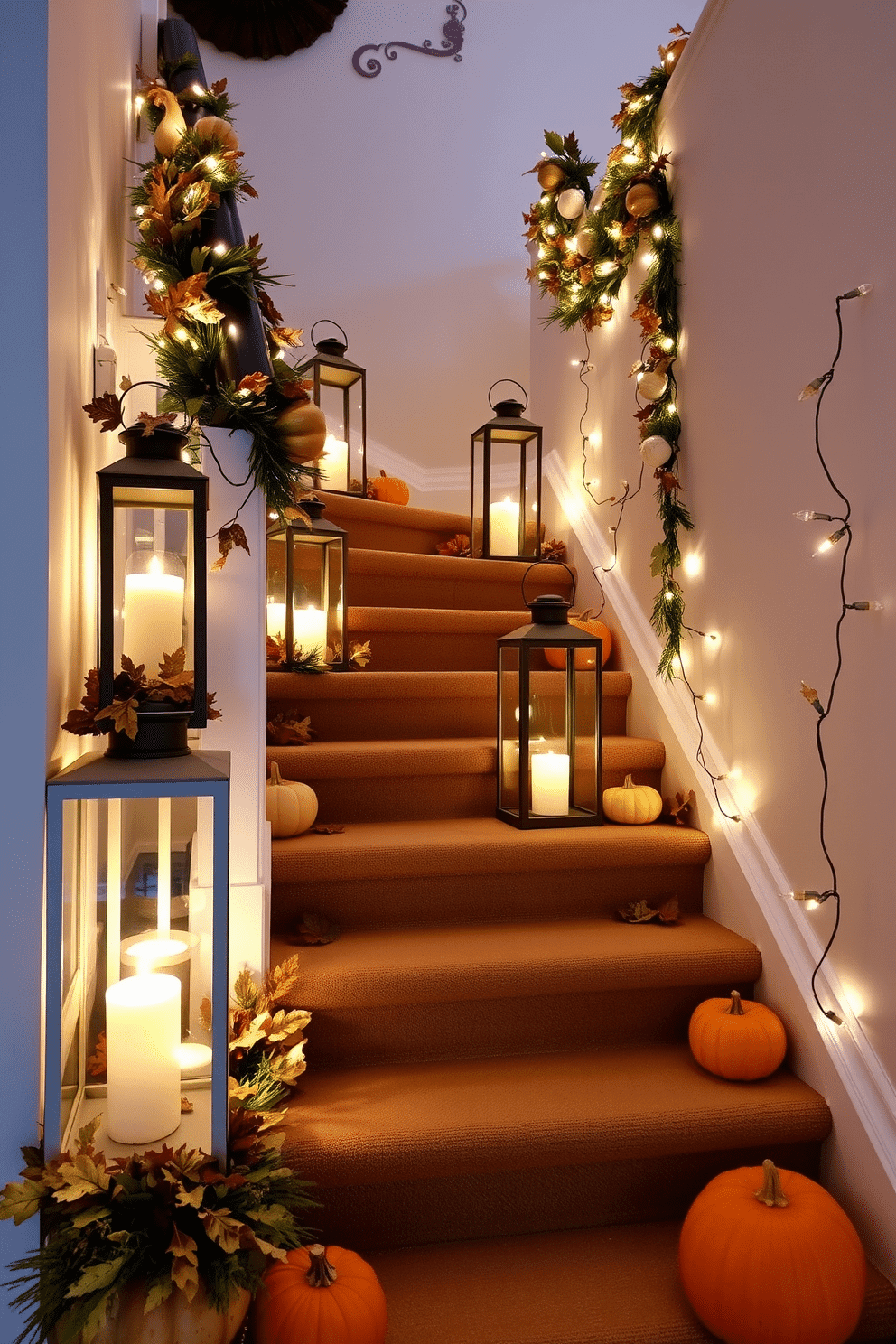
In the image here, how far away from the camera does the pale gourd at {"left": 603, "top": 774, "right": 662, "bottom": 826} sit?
2.22 meters

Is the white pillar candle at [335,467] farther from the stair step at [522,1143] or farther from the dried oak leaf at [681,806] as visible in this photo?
the stair step at [522,1143]

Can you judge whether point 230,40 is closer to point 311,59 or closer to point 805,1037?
point 311,59

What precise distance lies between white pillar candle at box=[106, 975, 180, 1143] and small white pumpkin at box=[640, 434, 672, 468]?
176 centimetres

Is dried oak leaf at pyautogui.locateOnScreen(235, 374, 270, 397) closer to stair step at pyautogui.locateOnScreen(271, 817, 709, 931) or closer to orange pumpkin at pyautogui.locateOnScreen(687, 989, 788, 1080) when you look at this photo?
stair step at pyautogui.locateOnScreen(271, 817, 709, 931)

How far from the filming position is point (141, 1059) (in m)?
1.25

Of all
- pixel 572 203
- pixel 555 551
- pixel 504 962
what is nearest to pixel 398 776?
pixel 504 962

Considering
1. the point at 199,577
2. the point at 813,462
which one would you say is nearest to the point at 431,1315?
the point at 199,577

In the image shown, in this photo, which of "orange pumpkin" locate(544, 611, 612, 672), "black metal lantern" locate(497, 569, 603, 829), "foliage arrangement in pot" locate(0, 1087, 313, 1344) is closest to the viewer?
"foliage arrangement in pot" locate(0, 1087, 313, 1344)

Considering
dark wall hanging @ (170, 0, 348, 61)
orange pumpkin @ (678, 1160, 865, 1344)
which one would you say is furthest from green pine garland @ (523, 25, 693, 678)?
dark wall hanging @ (170, 0, 348, 61)

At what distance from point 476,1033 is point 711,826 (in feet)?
2.47

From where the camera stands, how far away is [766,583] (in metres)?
1.91

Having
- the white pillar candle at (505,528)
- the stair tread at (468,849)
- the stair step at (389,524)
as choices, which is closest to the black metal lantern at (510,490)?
the white pillar candle at (505,528)

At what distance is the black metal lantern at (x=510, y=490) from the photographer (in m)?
2.86

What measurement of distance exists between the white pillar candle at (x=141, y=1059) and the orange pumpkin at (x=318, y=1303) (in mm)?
266
